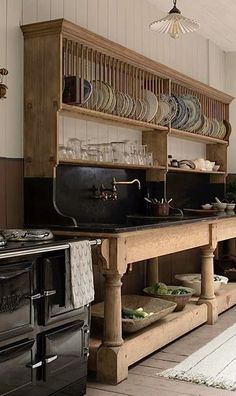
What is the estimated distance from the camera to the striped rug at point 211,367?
3.25 meters

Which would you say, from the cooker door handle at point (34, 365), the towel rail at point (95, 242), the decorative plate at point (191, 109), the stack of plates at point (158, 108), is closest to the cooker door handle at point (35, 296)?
the cooker door handle at point (34, 365)

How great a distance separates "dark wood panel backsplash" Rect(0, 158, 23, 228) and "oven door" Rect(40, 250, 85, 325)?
712mm

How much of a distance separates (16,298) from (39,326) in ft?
0.81

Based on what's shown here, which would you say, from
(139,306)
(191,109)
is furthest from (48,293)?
(191,109)

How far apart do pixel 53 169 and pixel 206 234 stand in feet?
5.26

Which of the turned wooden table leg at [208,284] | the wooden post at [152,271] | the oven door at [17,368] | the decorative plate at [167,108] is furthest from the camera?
the wooden post at [152,271]

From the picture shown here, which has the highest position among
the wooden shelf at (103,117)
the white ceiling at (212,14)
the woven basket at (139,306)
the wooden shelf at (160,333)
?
the white ceiling at (212,14)

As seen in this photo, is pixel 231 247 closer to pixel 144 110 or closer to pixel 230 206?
pixel 230 206

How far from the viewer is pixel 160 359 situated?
12.1 ft

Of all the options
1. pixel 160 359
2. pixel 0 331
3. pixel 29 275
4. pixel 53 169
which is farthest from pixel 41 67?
pixel 160 359

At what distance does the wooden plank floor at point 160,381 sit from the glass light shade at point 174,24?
2250 millimetres

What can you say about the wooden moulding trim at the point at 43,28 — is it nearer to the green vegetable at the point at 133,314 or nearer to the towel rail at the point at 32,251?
the towel rail at the point at 32,251

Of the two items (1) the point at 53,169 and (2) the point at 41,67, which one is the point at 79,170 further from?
(2) the point at 41,67

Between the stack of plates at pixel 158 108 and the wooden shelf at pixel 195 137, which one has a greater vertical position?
the stack of plates at pixel 158 108
